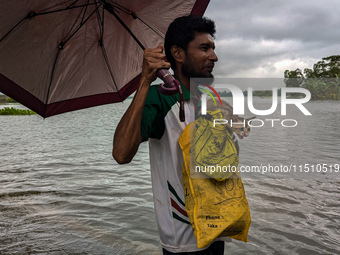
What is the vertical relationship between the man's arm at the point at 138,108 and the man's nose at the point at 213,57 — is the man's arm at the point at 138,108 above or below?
below

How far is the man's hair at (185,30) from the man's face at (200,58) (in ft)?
0.10

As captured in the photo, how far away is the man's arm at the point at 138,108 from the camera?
134 cm

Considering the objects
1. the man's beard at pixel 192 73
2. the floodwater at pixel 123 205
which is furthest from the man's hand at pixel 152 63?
the floodwater at pixel 123 205

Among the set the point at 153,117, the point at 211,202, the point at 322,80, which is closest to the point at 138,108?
the point at 153,117

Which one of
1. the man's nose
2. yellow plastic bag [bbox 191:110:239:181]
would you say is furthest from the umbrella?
yellow plastic bag [bbox 191:110:239:181]

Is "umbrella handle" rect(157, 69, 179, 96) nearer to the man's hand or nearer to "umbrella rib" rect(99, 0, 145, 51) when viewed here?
the man's hand

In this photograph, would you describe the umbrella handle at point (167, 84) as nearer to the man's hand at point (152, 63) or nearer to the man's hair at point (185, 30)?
the man's hand at point (152, 63)

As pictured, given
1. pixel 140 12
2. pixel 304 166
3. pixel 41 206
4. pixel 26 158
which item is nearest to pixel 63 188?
pixel 41 206

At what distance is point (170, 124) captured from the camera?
1.53 meters

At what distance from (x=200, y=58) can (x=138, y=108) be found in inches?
20.2

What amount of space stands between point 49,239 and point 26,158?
5.22m

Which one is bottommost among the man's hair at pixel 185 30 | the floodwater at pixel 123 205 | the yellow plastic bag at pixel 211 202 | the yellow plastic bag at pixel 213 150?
the floodwater at pixel 123 205

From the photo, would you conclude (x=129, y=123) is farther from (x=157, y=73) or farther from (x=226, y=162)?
(x=226, y=162)

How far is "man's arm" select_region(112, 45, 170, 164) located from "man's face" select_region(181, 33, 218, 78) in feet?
1.04
